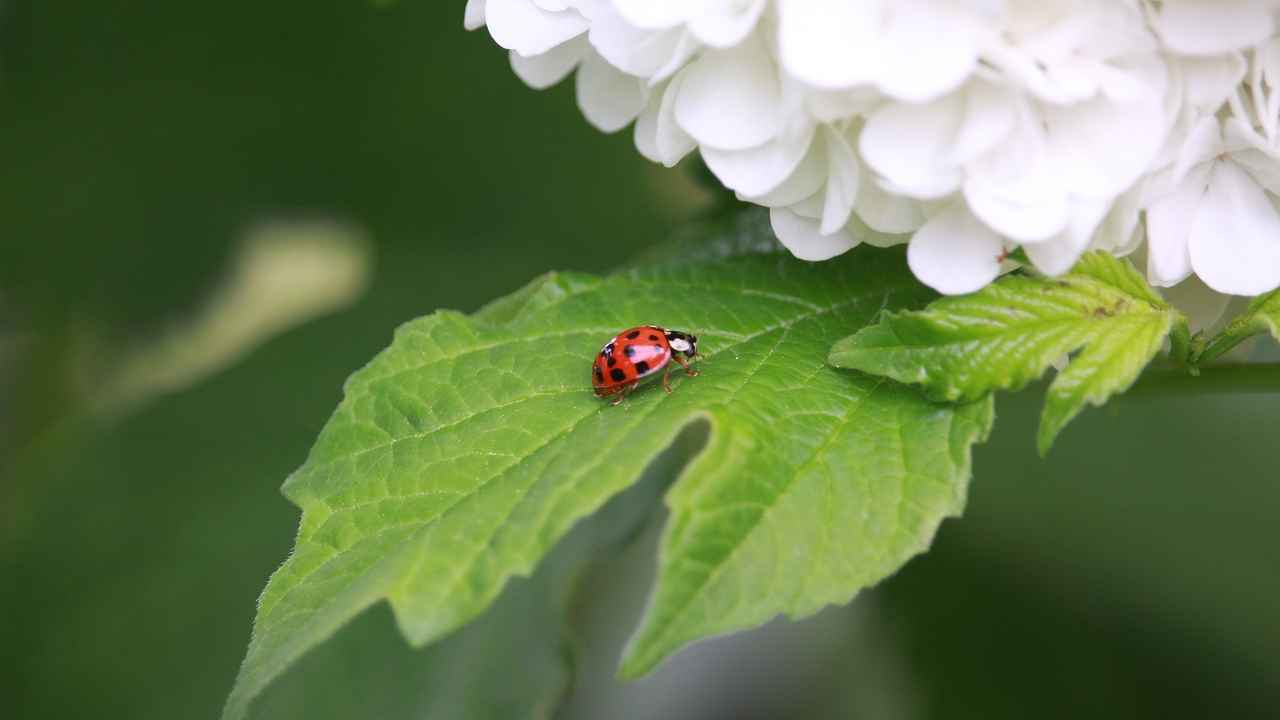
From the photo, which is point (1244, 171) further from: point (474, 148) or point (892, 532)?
point (474, 148)

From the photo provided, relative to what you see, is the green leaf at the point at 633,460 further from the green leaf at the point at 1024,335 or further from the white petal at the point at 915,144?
the white petal at the point at 915,144

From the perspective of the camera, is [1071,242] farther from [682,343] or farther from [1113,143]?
[682,343]

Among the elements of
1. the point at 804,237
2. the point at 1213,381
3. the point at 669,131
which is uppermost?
the point at 669,131

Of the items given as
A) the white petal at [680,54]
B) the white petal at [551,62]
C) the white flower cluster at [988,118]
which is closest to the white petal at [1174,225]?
the white flower cluster at [988,118]

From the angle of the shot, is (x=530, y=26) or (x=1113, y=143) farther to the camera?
(x=530, y=26)

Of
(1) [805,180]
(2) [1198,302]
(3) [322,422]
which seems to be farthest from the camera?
(3) [322,422]

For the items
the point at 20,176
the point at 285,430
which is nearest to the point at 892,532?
the point at 285,430

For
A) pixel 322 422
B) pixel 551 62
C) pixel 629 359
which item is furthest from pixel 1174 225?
pixel 322 422
